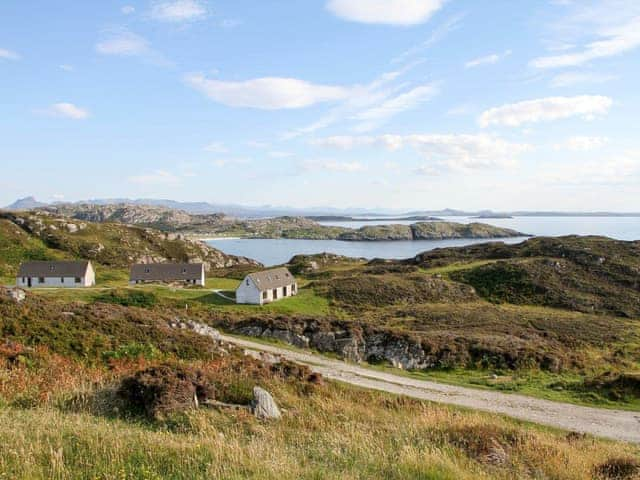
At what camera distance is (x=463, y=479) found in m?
7.13

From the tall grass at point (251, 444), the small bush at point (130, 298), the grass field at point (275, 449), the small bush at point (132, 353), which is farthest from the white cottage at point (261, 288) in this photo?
the grass field at point (275, 449)

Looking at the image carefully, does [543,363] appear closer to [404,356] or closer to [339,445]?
[404,356]

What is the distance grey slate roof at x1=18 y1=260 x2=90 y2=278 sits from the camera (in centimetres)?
6819

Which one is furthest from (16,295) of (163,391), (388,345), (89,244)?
(89,244)

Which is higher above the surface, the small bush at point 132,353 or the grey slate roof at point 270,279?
the small bush at point 132,353

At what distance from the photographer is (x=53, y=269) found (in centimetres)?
6919

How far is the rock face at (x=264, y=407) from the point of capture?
10680 mm

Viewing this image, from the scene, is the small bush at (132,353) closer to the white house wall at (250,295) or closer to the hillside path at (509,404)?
the hillside path at (509,404)

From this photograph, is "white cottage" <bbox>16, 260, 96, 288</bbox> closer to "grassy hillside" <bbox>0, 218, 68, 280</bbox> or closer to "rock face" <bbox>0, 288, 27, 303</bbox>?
"grassy hillside" <bbox>0, 218, 68, 280</bbox>

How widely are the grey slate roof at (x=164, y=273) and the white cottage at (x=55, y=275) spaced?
669 centimetres

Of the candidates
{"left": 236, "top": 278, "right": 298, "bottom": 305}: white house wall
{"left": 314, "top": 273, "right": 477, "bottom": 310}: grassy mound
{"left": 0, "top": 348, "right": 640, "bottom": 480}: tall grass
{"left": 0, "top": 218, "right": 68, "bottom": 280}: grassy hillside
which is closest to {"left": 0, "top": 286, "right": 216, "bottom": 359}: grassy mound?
{"left": 0, "top": 348, "right": 640, "bottom": 480}: tall grass

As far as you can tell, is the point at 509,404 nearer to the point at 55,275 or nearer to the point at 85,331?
the point at 85,331

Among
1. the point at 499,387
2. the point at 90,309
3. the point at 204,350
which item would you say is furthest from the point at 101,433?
the point at 499,387

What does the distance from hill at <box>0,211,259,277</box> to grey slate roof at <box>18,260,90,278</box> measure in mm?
15924
